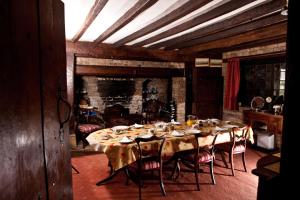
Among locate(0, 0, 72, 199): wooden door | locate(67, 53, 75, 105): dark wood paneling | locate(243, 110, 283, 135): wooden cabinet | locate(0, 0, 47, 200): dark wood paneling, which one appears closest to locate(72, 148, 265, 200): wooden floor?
locate(243, 110, 283, 135): wooden cabinet

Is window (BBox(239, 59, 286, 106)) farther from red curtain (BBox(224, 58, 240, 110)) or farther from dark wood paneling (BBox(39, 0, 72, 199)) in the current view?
dark wood paneling (BBox(39, 0, 72, 199))

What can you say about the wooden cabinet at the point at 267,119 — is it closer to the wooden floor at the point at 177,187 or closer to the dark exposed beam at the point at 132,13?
the wooden floor at the point at 177,187

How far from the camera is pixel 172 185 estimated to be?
310 centimetres

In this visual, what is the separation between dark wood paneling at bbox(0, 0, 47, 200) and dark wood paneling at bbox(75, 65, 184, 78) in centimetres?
411

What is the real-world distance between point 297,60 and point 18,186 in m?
1.42

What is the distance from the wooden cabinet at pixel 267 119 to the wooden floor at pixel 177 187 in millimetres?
1165

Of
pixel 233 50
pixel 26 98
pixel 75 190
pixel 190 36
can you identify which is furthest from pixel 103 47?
pixel 26 98

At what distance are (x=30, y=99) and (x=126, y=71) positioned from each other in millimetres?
4484

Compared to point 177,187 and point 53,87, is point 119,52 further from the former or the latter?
point 53,87

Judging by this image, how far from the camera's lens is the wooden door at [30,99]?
0.74 meters

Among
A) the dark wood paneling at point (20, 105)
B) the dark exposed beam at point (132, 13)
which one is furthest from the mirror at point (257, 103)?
the dark wood paneling at point (20, 105)

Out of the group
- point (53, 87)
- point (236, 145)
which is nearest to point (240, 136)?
point (236, 145)

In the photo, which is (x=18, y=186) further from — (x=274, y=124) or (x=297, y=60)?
(x=274, y=124)

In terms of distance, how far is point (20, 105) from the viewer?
83cm
